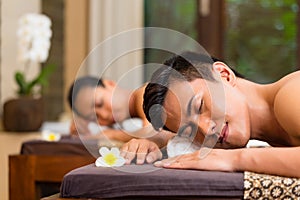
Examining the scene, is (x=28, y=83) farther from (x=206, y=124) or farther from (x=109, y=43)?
(x=206, y=124)

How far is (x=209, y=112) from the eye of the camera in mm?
1822

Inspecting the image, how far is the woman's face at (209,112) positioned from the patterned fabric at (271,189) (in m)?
0.24

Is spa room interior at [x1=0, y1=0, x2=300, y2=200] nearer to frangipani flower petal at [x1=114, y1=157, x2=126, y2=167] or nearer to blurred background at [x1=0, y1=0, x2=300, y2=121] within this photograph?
blurred background at [x1=0, y1=0, x2=300, y2=121]

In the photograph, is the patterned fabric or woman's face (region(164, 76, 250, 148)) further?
A: woman's face (region(164, 76, 250, 148))

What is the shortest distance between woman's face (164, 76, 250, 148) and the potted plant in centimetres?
218

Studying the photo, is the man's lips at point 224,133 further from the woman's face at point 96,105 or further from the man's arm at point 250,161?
the woman's face at point 96,105

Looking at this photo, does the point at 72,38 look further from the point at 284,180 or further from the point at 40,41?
the point at 284,180

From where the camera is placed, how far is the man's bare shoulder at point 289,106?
1.74 m

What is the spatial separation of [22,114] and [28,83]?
0.81 ft

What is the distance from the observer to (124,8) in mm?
4836

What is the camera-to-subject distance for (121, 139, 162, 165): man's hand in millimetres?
1964

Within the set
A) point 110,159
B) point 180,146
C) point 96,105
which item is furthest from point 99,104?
point 110,159

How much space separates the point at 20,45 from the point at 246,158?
2589 mm

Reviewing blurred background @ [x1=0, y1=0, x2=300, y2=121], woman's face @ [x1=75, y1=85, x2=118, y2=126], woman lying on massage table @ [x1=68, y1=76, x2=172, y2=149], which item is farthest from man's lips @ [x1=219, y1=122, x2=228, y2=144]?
blurred background @ [x1=0, y1=0, x2=300, y2=121]
